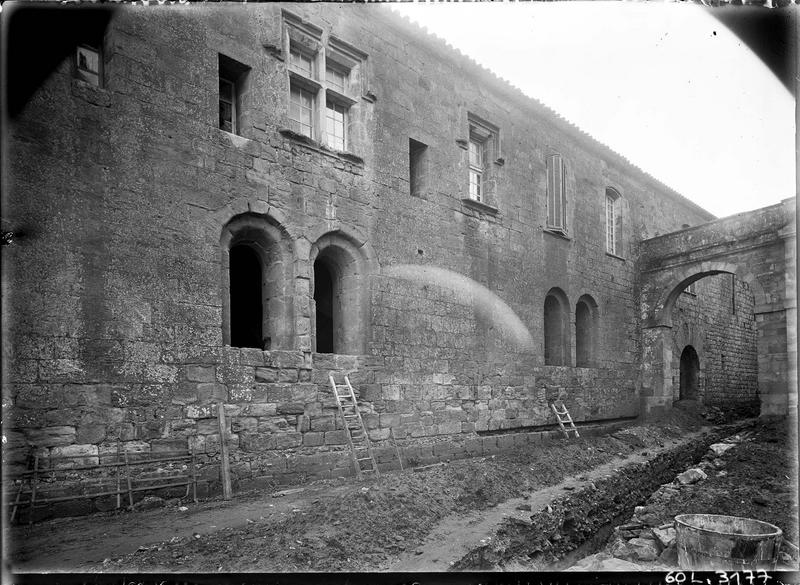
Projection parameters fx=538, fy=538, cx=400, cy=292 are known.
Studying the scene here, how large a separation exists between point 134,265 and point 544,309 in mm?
10287

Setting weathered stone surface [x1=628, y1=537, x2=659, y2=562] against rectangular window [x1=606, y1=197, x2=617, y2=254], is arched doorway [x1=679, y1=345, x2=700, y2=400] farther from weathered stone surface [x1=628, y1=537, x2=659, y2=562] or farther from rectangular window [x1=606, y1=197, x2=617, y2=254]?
weathered stone surface [x1=628, y1=537, x2=659, y2=562]

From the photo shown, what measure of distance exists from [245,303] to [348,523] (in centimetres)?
586

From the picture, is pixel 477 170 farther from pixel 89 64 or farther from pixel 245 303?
pixel 89 64

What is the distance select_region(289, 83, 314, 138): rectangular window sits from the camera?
8617 mm

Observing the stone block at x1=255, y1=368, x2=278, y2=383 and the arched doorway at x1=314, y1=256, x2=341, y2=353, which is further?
the arched doorway at x1=314, y1=256, x2=341, y2=353

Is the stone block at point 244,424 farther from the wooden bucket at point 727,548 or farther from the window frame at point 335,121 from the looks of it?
the wooden bucket at point 727,548

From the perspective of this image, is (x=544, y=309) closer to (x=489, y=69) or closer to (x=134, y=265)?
(x=489, y=69)

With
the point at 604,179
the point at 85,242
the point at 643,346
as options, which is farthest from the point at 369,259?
the point at 643,346

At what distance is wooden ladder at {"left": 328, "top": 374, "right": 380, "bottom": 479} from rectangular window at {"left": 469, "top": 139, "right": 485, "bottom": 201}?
18.3 ft

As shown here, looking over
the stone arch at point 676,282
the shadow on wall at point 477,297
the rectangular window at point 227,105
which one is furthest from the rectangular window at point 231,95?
the stone arch at point 676,282

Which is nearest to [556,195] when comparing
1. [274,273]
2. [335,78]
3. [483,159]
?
[483,159]

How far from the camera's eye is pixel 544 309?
14.0 m

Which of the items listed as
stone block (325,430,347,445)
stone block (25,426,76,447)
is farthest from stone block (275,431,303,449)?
stone block (25,426,76,447)

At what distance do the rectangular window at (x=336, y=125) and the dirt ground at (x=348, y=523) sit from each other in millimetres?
5500
